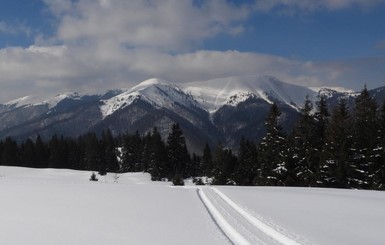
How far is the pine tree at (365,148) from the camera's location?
123 feet

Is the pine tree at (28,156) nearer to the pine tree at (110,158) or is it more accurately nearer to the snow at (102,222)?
the pine tree at (110,158)

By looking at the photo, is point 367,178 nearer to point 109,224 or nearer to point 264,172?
point 264,172

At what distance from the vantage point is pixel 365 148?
38062 mm

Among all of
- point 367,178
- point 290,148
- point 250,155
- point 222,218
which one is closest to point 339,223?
point 222,218

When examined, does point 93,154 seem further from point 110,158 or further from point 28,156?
point 28,156

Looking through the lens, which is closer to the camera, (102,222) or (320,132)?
(102,222)

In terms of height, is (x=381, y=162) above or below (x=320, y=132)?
below

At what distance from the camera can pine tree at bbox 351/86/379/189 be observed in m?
37.4

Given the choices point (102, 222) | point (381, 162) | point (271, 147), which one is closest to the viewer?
point (102, 222)

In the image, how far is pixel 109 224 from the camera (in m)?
11.8

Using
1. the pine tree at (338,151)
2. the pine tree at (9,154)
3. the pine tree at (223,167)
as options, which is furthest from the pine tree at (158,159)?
the pine tree at (338,151)

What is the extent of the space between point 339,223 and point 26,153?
103m

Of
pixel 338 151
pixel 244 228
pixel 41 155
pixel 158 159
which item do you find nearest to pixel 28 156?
pixel 41 155

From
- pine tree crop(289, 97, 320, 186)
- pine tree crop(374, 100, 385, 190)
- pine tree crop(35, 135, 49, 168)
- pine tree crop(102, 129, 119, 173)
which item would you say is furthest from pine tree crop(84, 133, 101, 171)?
pine tree crop(374, 100, 385, 190)
